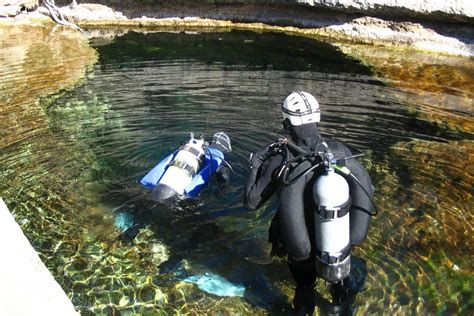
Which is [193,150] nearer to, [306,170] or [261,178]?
[261,178]

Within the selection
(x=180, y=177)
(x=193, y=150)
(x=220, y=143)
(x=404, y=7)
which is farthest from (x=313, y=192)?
A: (x=404, y=7)

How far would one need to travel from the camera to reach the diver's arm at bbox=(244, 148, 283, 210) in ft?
14.1

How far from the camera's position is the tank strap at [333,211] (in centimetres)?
382

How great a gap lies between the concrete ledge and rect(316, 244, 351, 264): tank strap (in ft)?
6.46

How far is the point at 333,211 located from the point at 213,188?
3221 mm

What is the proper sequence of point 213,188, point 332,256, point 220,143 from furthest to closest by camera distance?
point 220,143 → point 213,188 → point 332,256

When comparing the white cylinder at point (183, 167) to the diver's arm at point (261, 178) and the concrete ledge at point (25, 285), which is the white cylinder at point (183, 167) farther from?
the concrete ledge at point (25, 285)

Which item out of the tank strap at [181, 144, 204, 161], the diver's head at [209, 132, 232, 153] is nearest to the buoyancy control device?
the tank strap at [181, 144, 204, 161]

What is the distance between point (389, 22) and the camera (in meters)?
16.2

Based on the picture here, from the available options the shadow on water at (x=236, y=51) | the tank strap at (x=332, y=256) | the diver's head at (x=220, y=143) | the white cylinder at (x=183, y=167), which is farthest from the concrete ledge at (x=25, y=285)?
the shadow on water at (x=236, y=51)

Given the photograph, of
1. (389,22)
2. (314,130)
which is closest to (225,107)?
(314,130)

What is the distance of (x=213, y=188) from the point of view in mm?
6859

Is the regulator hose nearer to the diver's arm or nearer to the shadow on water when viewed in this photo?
the diver's arm

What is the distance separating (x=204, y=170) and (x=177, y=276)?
1.49 m
